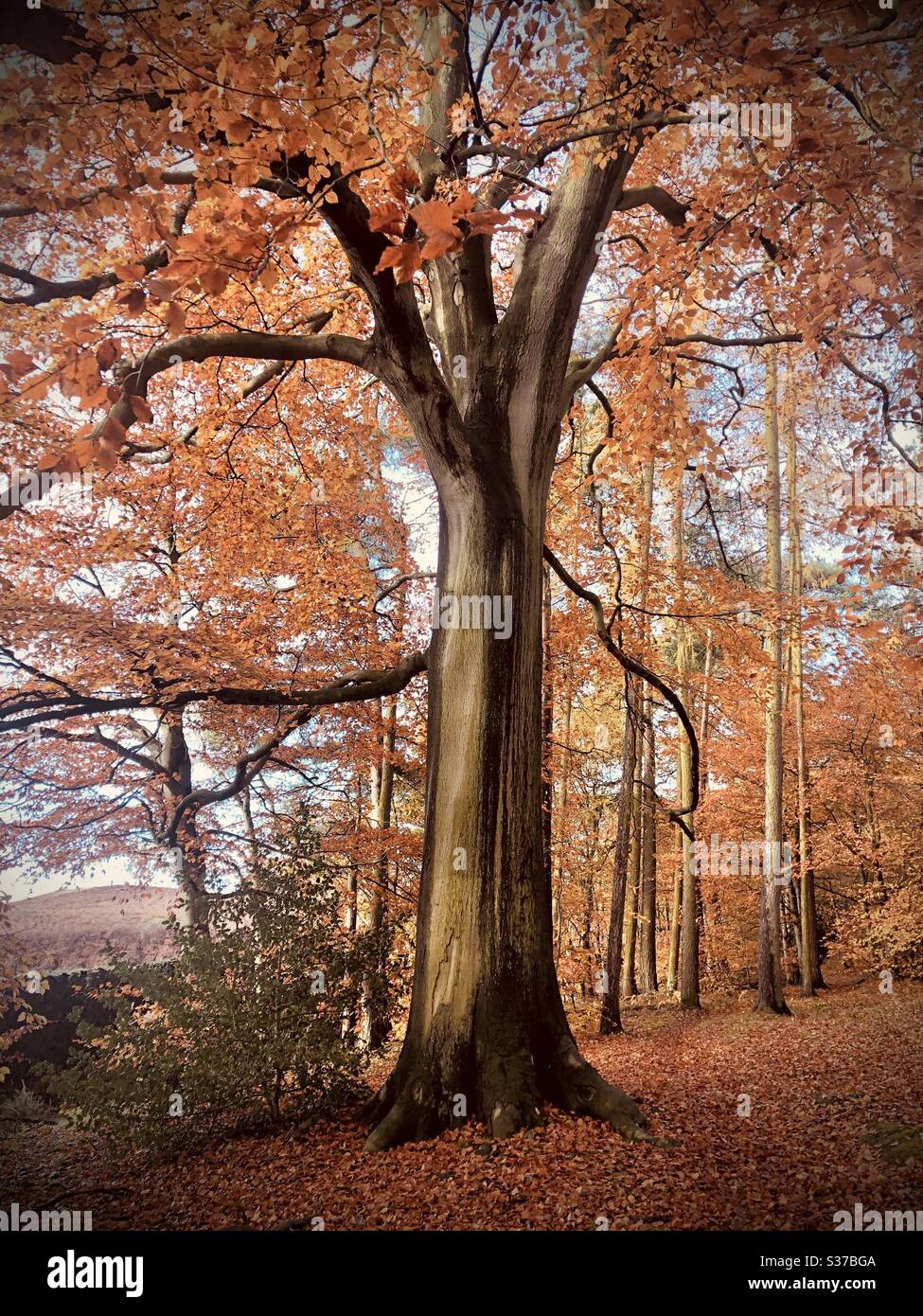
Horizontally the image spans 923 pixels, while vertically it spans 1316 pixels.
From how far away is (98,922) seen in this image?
34.0 feet

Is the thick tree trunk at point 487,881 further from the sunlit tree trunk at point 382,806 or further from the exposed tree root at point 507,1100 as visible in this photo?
the sunlit tree trunk at point 382,806

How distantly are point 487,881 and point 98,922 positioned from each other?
8.88 meters

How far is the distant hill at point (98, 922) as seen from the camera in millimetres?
9602

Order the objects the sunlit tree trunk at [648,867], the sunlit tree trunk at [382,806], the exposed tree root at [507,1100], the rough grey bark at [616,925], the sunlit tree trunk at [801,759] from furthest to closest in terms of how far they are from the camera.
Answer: the sunlit tree trunk at [648,867]
the sunlit tree trunk at [801,759]
the rough grey bark at [616,925]
the sunlit tree trunk at [382,806]
the exposed tree root at [507,1100]

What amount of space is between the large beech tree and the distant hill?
19.5ft

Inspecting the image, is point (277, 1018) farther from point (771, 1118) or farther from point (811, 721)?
point (811, 721)

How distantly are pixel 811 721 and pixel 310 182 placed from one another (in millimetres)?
10650

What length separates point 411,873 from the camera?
27.2ft

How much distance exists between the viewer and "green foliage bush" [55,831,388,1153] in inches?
157

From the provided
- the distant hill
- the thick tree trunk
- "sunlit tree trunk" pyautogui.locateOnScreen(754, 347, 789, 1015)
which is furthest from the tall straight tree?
the distant hill

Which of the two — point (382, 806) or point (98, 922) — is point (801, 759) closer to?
point (382, 806)

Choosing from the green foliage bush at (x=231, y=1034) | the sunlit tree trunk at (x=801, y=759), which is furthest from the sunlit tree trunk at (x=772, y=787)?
the green foliage bush at (x=231, y=1034)

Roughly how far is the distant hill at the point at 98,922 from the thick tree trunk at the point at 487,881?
7.16 metres

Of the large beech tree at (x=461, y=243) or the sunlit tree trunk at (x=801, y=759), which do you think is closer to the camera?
the large beech tree at (x=461, y=243)
